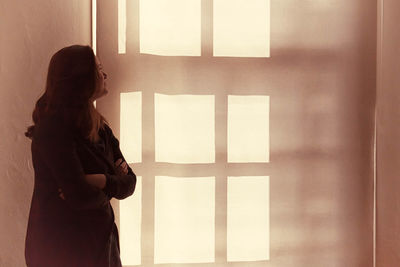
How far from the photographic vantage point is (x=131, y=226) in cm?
214

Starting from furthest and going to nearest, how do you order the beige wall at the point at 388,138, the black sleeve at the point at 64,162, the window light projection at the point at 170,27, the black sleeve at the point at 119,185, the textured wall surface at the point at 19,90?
the beige wall at the point at 388,138 → the window light projection at the point at 170,27 → the textured wall surface at the point at 19,90 → the black sleeve at the point at 119,185 → the black sleeve at the point at 64,162

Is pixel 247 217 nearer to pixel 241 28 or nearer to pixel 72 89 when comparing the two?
pixel 241 28

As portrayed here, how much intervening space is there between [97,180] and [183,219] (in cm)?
82

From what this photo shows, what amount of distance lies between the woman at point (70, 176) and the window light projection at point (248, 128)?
83 cm

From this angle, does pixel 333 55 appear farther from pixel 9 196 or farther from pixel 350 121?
pixel 9 196

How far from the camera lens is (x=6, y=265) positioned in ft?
6.18

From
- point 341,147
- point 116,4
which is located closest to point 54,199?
point 116,4

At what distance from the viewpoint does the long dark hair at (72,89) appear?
1.38m

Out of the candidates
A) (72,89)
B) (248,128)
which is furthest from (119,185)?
(248,128)

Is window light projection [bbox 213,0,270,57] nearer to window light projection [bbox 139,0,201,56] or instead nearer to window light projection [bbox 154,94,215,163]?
window light projection [bbox 139,0,201,56]

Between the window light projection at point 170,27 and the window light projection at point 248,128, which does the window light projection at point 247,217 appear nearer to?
the window light projection at point 248,128

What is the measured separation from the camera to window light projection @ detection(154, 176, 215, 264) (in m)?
2.15

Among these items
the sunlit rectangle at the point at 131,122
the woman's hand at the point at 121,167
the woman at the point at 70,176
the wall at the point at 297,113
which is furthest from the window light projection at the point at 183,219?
the woman at the point at 70,176

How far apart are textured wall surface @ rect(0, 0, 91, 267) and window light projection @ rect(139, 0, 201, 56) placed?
375 millimetres
